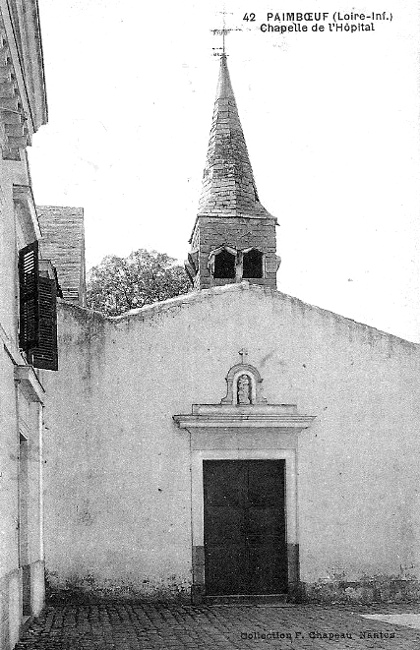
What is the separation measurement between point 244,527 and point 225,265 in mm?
5686

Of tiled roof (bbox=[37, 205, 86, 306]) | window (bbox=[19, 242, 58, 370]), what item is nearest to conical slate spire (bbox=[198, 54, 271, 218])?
tiled roof (bbox=[37, 205, 86, 306])

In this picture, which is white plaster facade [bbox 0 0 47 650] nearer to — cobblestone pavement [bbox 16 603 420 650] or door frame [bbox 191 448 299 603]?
cobblestone pavement [bbox 16 603 420 650]

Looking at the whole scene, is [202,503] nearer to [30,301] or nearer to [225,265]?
[30,301]

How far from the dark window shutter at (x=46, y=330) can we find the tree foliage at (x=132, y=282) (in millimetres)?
20683

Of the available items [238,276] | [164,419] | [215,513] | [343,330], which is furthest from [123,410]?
[238,276]

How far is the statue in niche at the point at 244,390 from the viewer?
46.9 feet

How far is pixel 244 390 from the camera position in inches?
564

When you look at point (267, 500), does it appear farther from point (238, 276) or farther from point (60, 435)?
point (238, 276)

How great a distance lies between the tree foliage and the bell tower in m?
14.3

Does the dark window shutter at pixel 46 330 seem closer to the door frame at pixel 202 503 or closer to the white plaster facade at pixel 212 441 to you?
the white plaster facade at pixel 212 441

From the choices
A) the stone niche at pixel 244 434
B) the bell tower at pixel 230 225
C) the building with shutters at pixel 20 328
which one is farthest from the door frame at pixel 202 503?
the bell tower at pixel 230 225

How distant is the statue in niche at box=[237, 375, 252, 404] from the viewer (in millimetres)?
14297

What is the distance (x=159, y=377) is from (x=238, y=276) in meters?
4.15

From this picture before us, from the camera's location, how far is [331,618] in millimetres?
12164
